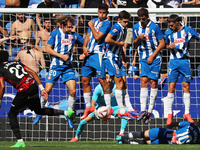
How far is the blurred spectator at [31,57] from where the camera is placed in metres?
9.45

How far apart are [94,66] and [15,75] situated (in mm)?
1892

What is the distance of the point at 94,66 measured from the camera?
7.95m

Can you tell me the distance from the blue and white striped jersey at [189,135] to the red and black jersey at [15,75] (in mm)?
2995

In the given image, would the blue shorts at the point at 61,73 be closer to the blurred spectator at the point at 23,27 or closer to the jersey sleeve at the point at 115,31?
the jersey sleeve at the point at 115,31

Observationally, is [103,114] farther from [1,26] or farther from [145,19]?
[1,26]

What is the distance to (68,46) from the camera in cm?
850

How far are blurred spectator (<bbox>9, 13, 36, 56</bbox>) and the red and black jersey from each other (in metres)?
2.99

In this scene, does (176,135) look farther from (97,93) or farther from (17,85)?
(17,85)

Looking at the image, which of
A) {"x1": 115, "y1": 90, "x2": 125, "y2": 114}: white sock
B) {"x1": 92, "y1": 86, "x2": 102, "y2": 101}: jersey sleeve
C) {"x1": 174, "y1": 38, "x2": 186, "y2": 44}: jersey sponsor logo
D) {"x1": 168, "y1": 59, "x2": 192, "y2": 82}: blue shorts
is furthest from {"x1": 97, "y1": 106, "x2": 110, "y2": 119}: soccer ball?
{"x1": 174, "y1": 38, "x2": 186, "y2": 44}: jersey sponsor logo

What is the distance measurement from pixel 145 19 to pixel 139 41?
46cm

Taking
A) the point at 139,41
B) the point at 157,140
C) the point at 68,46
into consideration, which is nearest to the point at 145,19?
the point at 139,41

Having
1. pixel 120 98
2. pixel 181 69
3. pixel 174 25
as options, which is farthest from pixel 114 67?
pixel 174 25

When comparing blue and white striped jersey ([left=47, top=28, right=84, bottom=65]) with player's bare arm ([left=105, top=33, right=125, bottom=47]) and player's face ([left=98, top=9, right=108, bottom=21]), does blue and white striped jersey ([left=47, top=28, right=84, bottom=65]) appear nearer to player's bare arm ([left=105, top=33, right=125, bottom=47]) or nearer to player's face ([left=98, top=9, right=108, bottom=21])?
player's face ([left=98, top=9, right=108, bottom=21])

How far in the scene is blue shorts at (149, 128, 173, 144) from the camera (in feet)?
24.5
